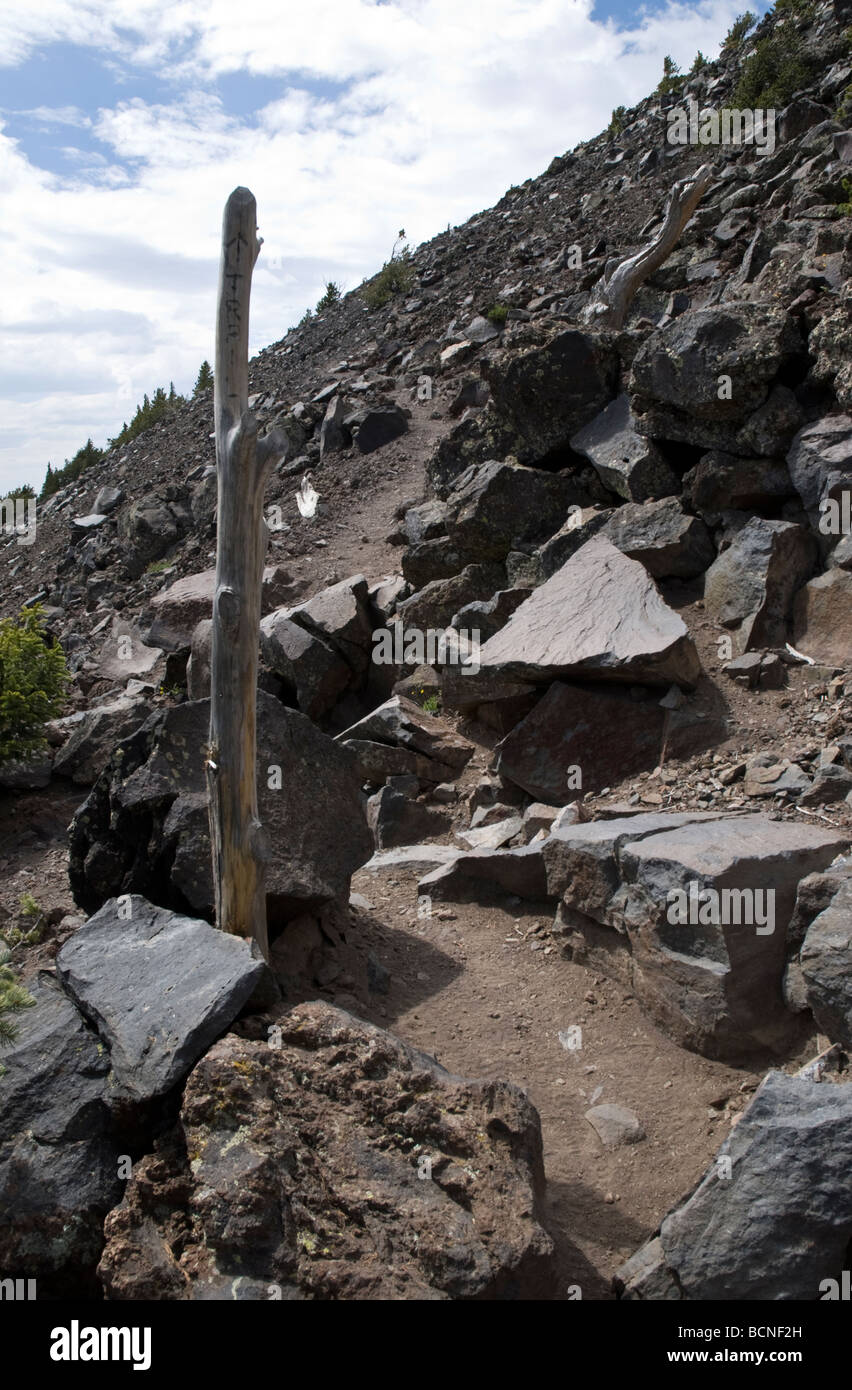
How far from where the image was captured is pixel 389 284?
34781mm

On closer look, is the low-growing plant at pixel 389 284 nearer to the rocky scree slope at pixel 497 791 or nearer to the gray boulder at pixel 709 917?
the rocky scree slope at pixel 497 791

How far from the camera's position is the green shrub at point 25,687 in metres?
11.2

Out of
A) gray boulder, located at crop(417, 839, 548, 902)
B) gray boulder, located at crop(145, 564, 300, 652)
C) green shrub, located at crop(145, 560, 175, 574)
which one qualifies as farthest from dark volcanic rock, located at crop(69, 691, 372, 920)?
green shrub, located at crop(145, 560, 175, 574)

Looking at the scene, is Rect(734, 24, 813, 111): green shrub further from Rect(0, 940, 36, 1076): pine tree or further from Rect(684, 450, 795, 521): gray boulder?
Rect(0, 940, 36, 1076): pine tree

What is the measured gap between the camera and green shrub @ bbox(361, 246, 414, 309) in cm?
3425

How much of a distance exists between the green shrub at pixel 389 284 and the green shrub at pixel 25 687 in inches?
1018

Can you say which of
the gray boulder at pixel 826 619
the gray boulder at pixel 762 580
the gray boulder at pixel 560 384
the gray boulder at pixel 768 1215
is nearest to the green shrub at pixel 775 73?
the gray boulder at pixel 560 384

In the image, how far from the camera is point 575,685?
9.85 m

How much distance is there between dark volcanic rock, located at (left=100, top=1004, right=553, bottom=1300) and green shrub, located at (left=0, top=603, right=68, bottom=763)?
7.36 m

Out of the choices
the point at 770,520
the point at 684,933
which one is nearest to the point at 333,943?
the point at 684,933

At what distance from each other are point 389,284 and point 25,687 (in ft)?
90.8

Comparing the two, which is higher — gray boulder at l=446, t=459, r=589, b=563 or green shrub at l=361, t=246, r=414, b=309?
green shrub at l=361, t=246, r=414, b=309

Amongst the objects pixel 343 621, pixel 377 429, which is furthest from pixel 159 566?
pixel 343 621
